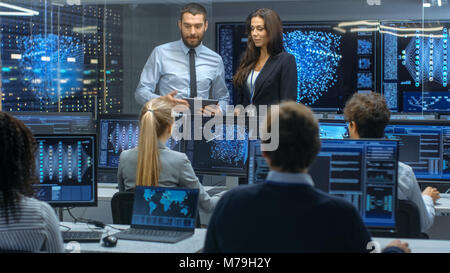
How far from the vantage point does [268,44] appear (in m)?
3.76

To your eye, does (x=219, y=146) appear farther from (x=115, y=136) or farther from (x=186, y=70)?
(x=186, y=70)

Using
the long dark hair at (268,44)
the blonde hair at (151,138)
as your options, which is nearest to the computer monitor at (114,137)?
the long dark hair at (268,44)

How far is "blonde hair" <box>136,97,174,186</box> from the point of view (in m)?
2.70

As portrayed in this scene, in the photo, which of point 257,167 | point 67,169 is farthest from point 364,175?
point 67,169

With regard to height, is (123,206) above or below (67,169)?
below

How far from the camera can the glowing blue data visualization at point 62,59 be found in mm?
5297

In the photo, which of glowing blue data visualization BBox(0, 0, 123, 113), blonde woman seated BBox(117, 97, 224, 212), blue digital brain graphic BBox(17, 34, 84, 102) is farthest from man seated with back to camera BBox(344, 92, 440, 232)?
blue digital brain graphic BBox(17, 34, 84, 102)

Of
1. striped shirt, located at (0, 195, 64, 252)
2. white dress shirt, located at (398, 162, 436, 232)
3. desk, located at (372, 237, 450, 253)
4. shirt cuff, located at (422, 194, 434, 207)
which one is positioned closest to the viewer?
striped shirt, located at (0, 195, 64, 252)

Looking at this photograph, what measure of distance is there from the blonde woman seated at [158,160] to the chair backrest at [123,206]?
0.09 m

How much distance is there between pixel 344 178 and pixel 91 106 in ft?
11.9

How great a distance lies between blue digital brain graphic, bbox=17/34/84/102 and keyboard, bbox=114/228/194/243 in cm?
326

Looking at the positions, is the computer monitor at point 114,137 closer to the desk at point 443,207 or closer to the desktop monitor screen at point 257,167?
the desktop monitor screen at point 257,167

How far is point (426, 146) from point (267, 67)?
1084 mm

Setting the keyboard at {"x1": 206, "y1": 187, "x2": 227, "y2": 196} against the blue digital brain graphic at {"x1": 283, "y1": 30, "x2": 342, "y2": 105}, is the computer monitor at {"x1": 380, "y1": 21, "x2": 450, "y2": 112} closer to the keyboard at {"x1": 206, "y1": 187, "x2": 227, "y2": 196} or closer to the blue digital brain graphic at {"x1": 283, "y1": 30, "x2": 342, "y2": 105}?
the blue digital brain graphic at {"x1": 283, "y1": 30, "x2": 342, "y2": 105}
